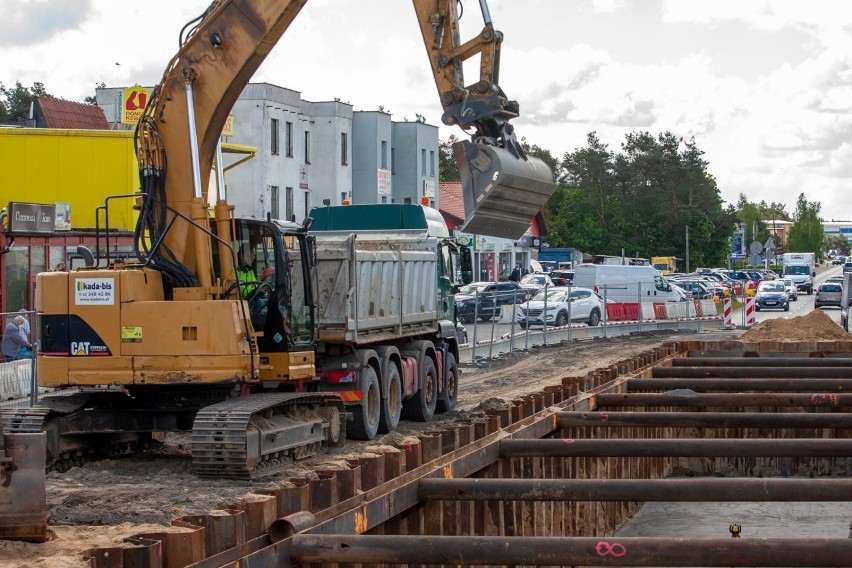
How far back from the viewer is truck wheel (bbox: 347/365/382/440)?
55.7ft

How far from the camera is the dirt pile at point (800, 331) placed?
98.4ft

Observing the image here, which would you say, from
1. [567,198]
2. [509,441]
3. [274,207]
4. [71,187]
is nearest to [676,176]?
[567,198]

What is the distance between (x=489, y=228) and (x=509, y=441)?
6551 millimetres

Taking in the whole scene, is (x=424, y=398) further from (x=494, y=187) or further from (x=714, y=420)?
(x=714, y=420)

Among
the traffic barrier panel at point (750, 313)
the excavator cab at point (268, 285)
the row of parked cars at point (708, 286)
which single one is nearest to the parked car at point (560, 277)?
the row of parked cars at point (708, 286)

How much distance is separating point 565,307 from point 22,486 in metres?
35.5

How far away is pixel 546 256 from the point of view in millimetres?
99875

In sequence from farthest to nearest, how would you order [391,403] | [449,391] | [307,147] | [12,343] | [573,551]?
[307,147] → [12,343] → [449,391] → [391,403] → [573,551]

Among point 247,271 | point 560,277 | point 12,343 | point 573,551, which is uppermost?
point 560,277

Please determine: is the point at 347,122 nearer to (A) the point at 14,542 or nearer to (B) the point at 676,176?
(B) the point at 676,176

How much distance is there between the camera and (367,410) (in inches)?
678

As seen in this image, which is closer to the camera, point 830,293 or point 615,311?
point 615,311

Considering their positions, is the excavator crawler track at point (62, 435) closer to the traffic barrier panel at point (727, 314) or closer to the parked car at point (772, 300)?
the traffic barrier panel at point (727, 314)

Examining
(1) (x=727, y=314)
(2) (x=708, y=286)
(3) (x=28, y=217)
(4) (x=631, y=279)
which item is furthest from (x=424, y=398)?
(2) (x=708, y=286)
